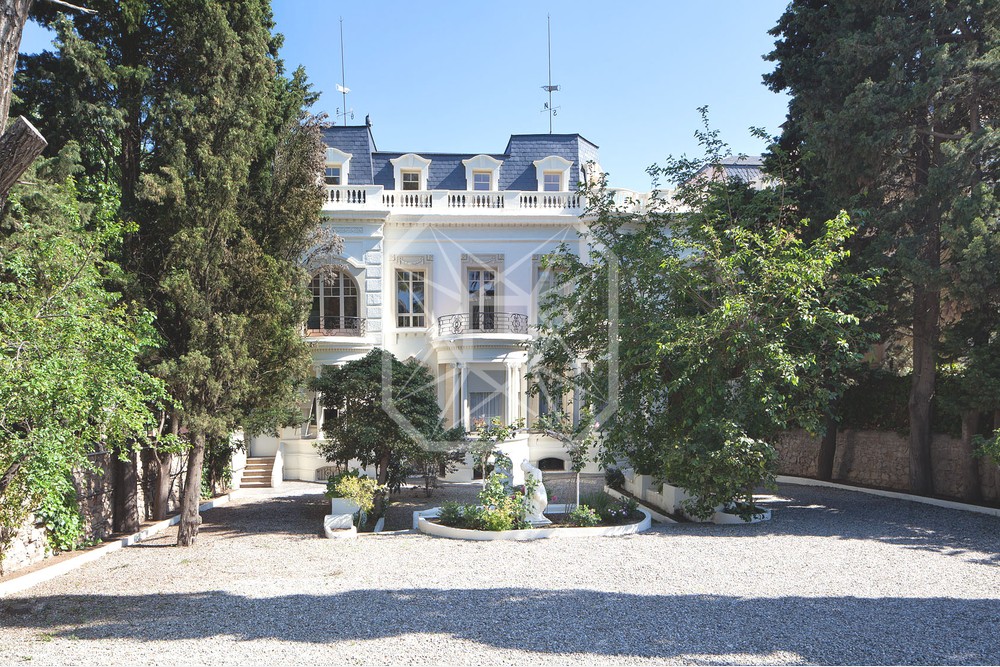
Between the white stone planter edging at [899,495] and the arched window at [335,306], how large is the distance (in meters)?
13.2

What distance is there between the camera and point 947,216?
519 inches

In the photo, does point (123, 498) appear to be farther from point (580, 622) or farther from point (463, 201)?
point (463, 201)

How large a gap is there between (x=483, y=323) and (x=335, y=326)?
4.50 meters

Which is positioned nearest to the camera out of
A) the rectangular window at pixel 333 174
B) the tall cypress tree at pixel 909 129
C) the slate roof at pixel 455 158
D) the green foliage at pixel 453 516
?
the green foliage at pixel 453 516

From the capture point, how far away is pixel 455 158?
2370 cm

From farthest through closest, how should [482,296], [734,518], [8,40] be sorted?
1. [482,296]
2. [734,518]
3. [8,40]

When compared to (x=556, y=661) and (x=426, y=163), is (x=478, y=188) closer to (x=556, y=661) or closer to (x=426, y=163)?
(x=426, y=163)

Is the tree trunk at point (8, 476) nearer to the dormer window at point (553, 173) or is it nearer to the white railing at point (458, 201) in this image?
the white railing at point (458, 201)

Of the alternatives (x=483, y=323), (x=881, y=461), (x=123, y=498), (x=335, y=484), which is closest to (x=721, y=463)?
(x=335, y=484)

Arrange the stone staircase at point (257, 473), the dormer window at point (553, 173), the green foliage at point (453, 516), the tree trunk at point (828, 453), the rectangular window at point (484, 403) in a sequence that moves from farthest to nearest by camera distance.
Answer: the dormer window at point (553, 173)
the rectangular window at point (484, 403)
the stone staircase at point (257, 473)
the tree trunk at point (828, 453)
the green foliage at point (453, 516)

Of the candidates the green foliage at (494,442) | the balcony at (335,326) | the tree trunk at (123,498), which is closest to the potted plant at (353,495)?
the green foliage at (494,442)

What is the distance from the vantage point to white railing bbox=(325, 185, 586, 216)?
2183 cm

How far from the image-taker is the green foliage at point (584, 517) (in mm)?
12438

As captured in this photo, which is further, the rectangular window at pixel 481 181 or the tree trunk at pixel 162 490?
the rectangular window at pixel 481 181
